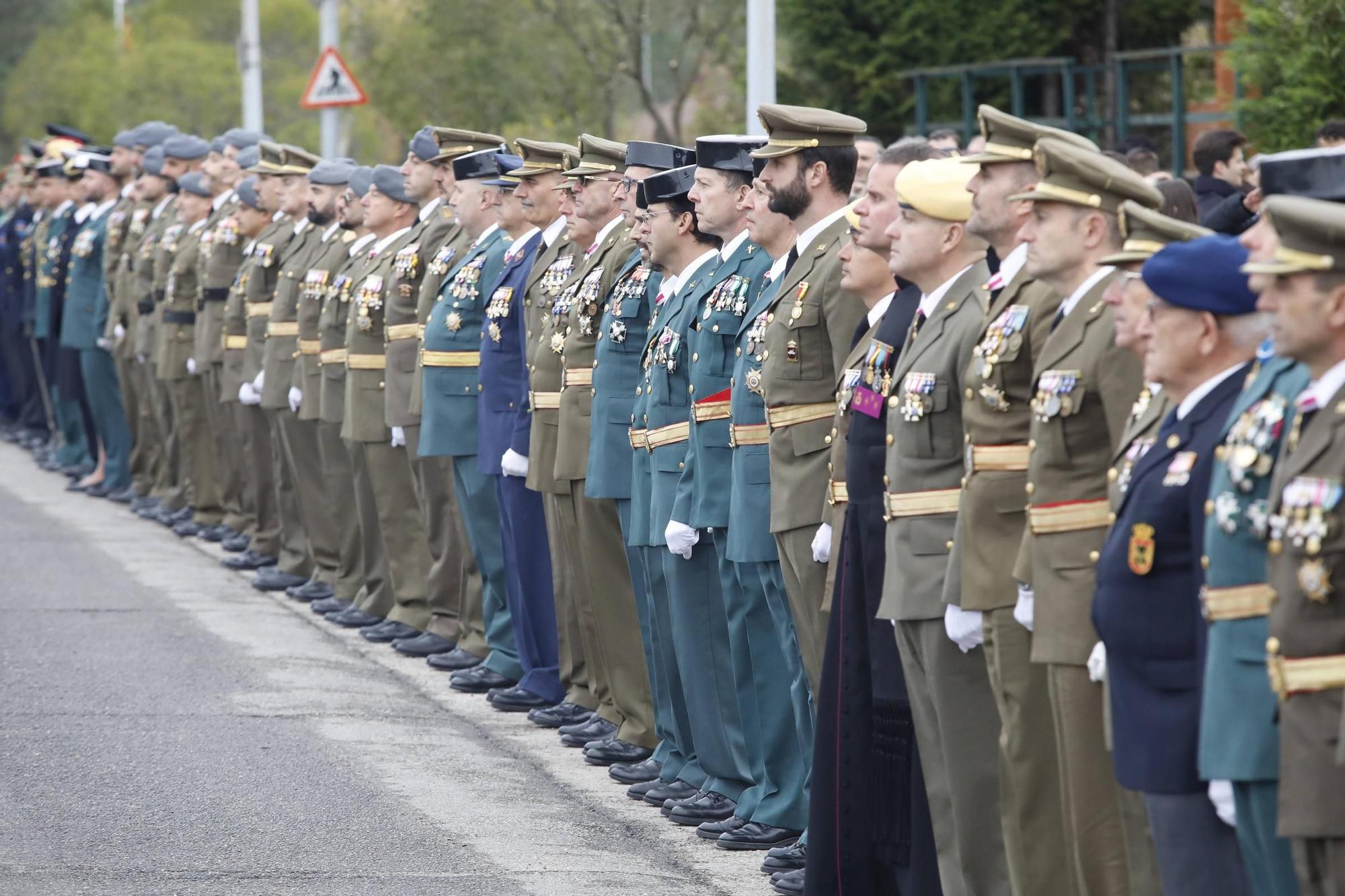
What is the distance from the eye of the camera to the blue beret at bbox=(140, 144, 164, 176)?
15492 mm

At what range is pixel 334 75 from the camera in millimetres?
18531

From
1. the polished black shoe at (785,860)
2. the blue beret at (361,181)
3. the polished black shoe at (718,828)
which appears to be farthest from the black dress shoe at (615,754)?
the blue beret at (361,181)

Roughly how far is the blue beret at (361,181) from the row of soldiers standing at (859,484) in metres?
0.02

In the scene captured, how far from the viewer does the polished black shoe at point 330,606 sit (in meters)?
11.7

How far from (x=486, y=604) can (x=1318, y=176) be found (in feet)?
20.4

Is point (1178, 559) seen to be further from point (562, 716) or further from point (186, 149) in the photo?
point (186, 149)

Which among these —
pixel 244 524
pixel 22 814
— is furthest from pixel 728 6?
pixel 22 814

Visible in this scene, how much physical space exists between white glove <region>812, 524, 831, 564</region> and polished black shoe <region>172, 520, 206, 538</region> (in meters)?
9.02

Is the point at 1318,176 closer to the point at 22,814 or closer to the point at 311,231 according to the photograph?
the point at 22,814

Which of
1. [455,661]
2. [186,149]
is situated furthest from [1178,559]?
[186,149]

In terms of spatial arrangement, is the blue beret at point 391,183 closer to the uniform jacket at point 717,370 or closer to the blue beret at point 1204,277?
the uniform jacket at point 717,370

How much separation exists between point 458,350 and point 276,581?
10.7 feet

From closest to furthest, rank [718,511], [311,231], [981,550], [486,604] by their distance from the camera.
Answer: [981,550] → [718,511] → [486,604] → [311,231]

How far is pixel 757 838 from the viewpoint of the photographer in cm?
700
